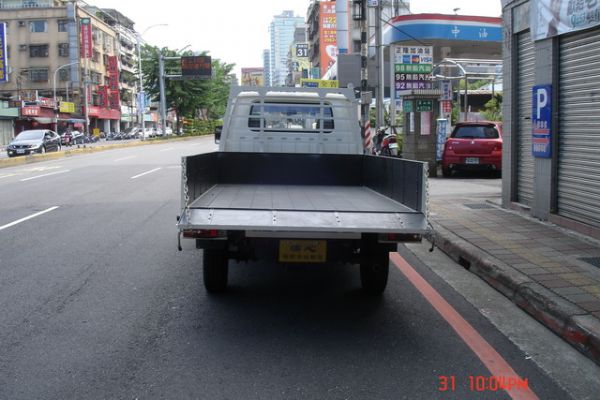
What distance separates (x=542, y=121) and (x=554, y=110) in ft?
0.90

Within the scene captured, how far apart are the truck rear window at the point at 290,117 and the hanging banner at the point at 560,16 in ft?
10.7

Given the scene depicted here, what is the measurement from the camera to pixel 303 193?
636cm

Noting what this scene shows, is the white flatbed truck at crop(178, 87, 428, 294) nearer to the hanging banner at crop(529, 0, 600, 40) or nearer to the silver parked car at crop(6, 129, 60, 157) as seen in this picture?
the hanging banner at crop(529, 0, 600, 40)

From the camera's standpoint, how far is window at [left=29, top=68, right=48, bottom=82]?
2717 inches

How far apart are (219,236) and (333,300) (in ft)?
5.28

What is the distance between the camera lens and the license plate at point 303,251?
4.57 metres

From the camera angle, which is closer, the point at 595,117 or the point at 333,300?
the point at 333,300

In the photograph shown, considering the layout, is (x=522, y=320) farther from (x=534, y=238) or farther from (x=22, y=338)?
(x=22, y=338)

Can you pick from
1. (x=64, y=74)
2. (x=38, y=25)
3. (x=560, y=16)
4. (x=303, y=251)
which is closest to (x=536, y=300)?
(x=303, y=251)

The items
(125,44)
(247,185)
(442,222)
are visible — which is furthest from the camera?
(125,44)

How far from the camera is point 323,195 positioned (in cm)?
620

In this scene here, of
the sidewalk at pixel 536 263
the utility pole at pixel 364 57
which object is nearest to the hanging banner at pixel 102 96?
the utility pole at pixel 364 57

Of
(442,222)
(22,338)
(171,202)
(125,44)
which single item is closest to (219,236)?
(22,338)

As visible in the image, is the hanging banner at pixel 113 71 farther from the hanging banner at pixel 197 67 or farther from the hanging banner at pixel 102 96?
the hanging banner at pixel 197 67
